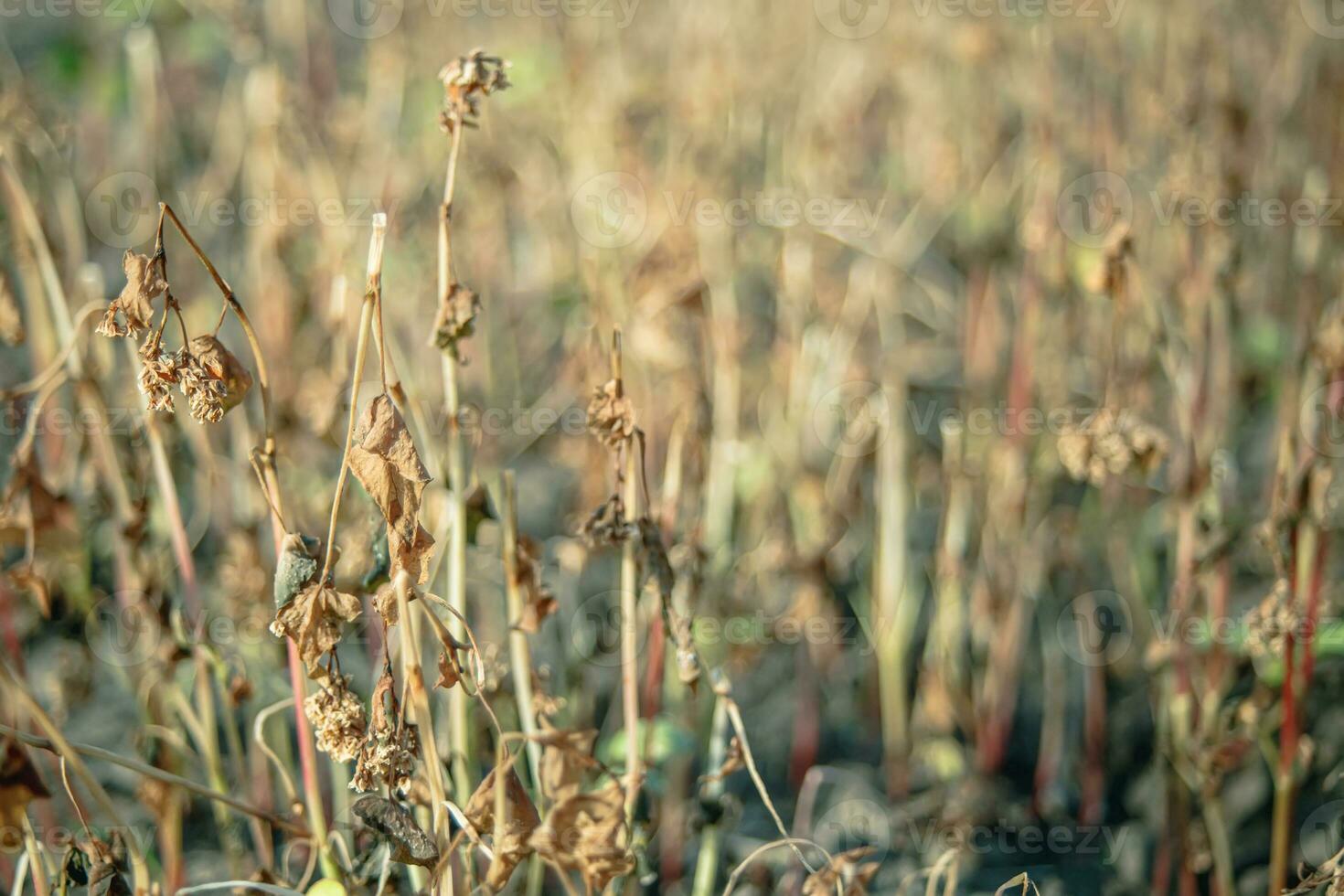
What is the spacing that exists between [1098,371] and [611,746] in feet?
3.61

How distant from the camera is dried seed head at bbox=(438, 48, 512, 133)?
812mm

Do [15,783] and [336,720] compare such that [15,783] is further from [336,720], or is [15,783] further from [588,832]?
[588,832]

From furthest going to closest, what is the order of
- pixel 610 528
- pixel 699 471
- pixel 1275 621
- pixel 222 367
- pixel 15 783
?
pixel 699 471
pixel 1275 621
pixel 610 528
pixel 222 367
pixel 15 783

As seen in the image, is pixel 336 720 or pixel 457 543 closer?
pixel 336 720

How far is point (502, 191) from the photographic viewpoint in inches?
82.2

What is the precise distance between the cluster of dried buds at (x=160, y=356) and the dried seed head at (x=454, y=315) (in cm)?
16

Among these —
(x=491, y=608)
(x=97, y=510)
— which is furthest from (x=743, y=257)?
(x=97, y=510)

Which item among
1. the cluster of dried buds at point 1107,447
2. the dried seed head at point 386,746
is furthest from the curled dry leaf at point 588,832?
the cluster of dried buds at point 1107,447

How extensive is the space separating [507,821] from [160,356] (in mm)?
391

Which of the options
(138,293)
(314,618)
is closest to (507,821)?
(314,618)

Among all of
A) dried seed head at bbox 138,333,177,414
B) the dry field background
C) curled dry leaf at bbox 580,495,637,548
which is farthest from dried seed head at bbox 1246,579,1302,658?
dried seed head at bbox 138,333,177,414

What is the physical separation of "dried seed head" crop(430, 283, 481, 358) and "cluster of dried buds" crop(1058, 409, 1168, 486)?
61 centimetres

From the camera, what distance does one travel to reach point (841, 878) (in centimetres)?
92

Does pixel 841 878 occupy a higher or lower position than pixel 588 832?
lower
